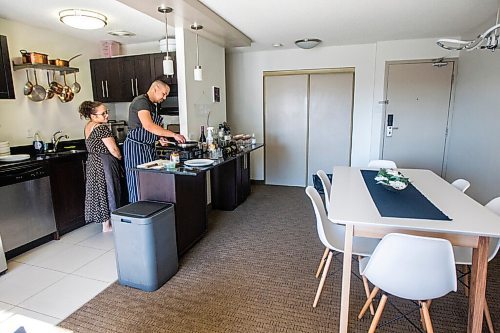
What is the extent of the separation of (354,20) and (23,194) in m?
3.89

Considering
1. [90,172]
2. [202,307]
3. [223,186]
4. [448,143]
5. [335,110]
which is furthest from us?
[335,110]

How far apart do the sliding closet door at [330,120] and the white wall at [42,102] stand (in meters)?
3.54

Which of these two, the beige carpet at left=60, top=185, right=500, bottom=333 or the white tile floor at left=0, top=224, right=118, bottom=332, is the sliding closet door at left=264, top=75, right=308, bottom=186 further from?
the white tile floor at left=0, top=224, right=118, bottom=332

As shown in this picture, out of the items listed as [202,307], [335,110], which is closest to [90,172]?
[202,307]

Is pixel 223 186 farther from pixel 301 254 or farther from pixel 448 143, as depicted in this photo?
pixel 448 143

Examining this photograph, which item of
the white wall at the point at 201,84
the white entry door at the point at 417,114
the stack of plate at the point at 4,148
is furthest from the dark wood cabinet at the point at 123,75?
the white entry door at the point at 417,114

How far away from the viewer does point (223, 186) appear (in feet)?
14.0

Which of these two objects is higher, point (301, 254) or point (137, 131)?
point (137, 131)

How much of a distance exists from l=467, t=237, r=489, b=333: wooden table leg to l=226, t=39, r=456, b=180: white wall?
3488 mm

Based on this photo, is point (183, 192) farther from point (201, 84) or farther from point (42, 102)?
point (42, 102)

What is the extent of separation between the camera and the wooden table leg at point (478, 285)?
157 centimetres

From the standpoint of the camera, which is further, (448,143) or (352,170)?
(448,143)

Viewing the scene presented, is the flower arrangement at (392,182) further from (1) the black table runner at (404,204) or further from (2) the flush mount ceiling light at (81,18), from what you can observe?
(2) the flush mount ceiling light at (81,18)

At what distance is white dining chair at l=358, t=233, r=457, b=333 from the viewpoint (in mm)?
1408
